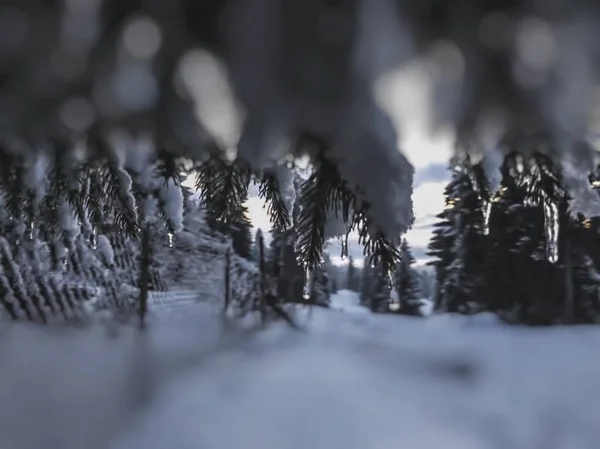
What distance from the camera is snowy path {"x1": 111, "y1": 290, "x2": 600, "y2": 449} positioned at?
4762 mm

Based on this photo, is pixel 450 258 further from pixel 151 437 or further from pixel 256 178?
pixel 256 178

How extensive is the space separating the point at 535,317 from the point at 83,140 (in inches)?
886

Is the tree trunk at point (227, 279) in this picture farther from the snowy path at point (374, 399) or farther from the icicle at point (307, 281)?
the icicle at point (307, 281)

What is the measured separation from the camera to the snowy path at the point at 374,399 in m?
4.76

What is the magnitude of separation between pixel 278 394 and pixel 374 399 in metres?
1.01

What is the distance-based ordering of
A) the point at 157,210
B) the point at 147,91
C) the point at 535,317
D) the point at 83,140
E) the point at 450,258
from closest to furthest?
1. the point at 147,91
2. the point at 83,140
3. the point at 157,210
4. the point at 535,317
5. the point at 450,258

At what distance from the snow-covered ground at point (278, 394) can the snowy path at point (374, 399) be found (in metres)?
0.02

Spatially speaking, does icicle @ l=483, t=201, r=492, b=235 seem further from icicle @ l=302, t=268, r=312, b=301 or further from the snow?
the snow

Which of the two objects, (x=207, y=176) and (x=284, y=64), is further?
(x=207, y=176)

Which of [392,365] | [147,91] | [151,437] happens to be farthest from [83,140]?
[392,365]

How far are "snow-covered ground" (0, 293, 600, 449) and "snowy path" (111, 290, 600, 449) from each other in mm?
17

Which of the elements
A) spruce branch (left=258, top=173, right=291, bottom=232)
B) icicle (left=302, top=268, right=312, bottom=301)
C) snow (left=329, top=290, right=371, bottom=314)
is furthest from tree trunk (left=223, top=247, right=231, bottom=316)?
snow (left=329, top=290, right=371, bottom=314)

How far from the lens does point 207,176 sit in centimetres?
141

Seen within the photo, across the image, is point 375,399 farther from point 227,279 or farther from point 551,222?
point 227,279
